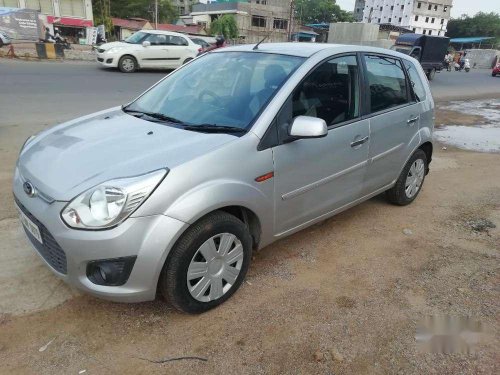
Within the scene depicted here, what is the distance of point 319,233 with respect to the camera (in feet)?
12.4

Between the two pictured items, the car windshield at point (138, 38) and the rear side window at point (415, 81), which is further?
the car windshield at point (138, 38)

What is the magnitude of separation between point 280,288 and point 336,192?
3.09 feet

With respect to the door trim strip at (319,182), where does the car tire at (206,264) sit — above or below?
below

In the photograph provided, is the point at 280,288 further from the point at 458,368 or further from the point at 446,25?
the point at 446,25

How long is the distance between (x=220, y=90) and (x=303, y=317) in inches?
69.3

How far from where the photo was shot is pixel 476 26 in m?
82.8

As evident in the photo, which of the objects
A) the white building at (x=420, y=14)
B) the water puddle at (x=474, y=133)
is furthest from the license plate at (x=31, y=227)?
the white building at (x=420, y=14)

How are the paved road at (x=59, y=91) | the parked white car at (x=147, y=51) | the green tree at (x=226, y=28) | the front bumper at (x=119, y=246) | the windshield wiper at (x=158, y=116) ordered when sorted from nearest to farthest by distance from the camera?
the front bumper at (x=119, y=246) → the windshield wiper at (x=158, y=116) → the paved road at (x=59, y=91) → the parked white car at (x=147, y=51) → the green tree at (x=226, y=28)

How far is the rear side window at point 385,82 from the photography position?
11.7 feet

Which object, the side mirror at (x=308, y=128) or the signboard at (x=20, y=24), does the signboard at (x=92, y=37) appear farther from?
the side mirror at (x=308, y=128)

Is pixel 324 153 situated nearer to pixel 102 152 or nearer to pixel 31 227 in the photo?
pixel 102 152

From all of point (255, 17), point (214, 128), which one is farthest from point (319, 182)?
point (255, 17)

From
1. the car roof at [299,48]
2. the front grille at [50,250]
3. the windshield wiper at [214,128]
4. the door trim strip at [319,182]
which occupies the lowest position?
the front grille at [50,250]

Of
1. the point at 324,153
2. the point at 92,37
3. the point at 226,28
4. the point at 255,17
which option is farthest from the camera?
the point at 255,17
